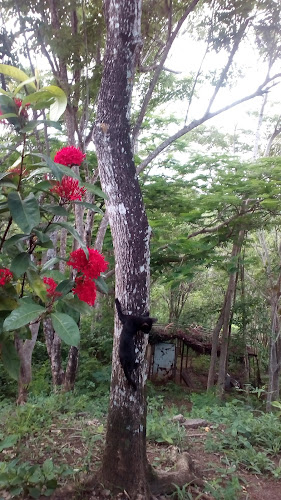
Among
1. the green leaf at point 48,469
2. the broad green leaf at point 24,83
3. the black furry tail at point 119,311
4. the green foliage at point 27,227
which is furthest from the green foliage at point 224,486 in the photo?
the broad green leaf at point 24,83

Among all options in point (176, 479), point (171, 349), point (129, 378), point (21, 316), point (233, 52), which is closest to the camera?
point (21, 316)

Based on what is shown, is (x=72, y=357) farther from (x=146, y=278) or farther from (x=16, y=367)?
(x=16, y=367)

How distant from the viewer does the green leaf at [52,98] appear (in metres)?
1.33

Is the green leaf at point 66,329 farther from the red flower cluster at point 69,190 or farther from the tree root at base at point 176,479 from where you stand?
the tree root at base at point 176,479

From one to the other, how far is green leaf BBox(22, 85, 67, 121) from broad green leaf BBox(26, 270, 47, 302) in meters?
0.60

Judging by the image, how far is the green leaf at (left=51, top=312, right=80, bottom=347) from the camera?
128cm

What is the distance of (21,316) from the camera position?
4.20ft

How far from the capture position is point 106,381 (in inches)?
311

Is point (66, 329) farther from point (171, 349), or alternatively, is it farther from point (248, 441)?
point (171, 349)

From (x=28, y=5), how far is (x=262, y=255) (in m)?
6.79

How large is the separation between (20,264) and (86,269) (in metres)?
0.24

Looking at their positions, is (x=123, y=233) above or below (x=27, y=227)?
above

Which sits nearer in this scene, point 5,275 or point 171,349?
point 5,275

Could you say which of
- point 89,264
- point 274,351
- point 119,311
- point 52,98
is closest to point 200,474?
point 119,311
